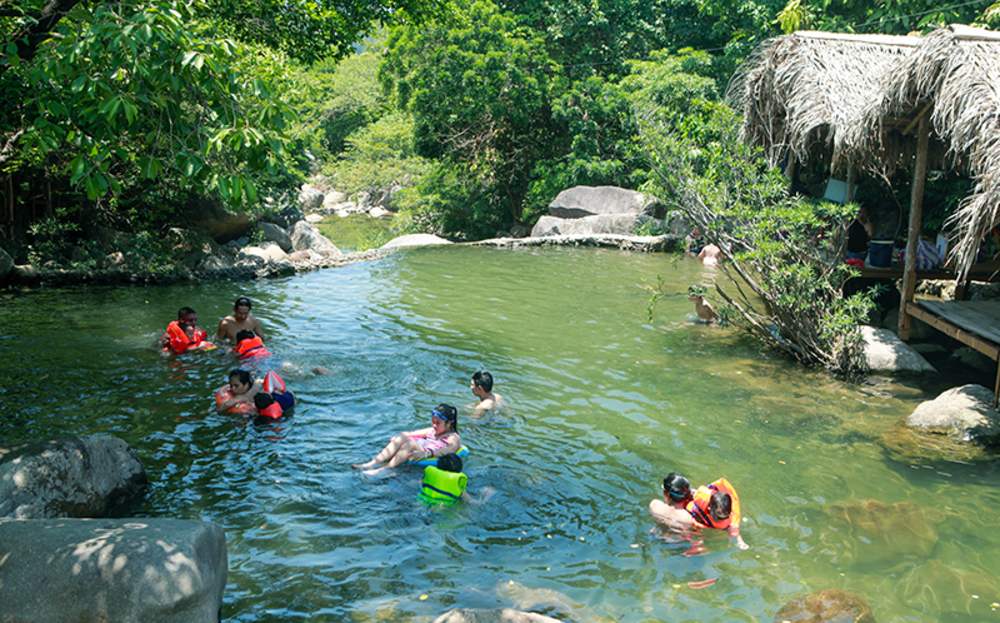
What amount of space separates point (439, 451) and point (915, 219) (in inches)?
327

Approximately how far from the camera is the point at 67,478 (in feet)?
24.7

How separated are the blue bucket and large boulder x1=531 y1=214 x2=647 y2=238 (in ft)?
41.2

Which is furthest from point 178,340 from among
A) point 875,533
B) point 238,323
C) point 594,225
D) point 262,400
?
point 594,225

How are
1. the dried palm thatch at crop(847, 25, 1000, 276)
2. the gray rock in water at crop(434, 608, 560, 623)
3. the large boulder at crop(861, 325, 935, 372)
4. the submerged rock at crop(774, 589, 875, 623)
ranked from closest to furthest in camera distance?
the gray rock in water at crop(434, 608, 560, 623)
the submerged rock at crop(774, 589, 875, 623)
the dried palm thatch at crop(847, 25, 1000, 276)
the large boulder at crop(861, 325, 935, 372)

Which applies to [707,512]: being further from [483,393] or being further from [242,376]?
[242,376]

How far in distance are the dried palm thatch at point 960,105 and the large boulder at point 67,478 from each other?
948 centimetres

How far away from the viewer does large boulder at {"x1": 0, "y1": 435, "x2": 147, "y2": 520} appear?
721cm

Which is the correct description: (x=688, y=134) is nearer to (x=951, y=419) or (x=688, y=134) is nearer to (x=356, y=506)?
(x=951, y=419)

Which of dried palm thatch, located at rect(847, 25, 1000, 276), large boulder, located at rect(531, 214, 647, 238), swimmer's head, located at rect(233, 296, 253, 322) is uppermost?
dried palm thatch, located at rect(847, 25, 1000, 276)

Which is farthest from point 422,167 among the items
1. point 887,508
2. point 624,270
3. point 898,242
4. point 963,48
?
point 887,508

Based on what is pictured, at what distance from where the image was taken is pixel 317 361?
1301 cm

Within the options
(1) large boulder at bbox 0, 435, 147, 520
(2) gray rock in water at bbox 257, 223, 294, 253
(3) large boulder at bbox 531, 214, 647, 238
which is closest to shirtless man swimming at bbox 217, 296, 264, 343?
(1) large boulder at bbox 0, 435, 147, 520

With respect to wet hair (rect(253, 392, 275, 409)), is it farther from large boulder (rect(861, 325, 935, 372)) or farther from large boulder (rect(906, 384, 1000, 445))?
large boulder (rect(861, 325, 935, 372))

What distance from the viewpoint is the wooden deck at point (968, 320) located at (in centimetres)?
1080
